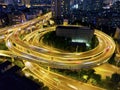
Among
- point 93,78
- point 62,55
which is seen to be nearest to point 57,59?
point 62,55

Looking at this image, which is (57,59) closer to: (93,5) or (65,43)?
(65,43)

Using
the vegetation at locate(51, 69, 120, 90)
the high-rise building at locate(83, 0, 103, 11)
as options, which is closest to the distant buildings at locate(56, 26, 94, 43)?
the vegetation at locate(51, 69, 120, 90)

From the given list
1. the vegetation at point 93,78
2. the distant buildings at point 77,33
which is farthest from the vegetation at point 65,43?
the vegetation at point 93,78

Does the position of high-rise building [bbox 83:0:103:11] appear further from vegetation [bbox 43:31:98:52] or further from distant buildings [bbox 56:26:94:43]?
distant buildings [bbox 56:26:94:43]

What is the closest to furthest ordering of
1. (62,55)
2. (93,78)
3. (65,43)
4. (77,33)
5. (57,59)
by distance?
(93,78)
(57,59)
(62,55)
(65,43)
(77,33)

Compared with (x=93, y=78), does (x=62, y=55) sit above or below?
above

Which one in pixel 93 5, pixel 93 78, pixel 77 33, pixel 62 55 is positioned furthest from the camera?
pixel 93 5

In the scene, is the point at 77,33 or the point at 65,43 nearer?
the point at 65,43

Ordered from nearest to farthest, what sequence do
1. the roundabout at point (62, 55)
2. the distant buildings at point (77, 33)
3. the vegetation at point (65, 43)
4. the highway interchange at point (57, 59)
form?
the highway interchange at point (57, 59)
the roundabout at point (62, 55)
the vegetation at point (65, 43)
the distant buildings at point (77, 33)

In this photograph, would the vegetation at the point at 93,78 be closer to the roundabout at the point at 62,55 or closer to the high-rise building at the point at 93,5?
the roundabout at the point at 62,55
